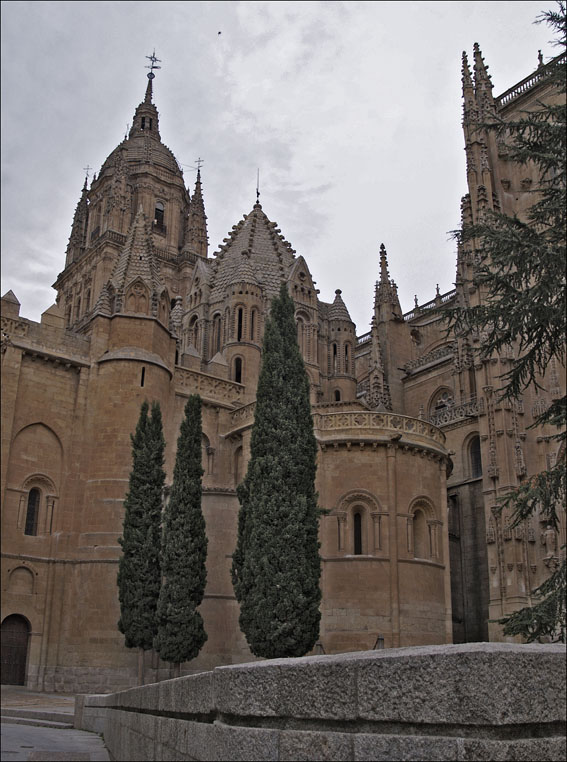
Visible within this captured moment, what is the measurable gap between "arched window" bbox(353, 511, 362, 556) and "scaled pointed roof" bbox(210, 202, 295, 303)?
55.0 feet

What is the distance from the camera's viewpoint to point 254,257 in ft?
146

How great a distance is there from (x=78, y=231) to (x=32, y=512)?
35491mm

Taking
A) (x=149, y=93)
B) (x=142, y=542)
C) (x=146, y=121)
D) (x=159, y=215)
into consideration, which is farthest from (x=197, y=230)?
(x=142, y=542)

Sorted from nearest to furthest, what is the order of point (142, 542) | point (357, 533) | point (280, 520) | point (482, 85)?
point (280, 520) < point (142, 542) < point (357, 533) < point (482, 85)

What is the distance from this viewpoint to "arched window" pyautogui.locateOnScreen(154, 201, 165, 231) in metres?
57.2

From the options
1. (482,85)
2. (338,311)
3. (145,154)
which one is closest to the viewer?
(482,85)

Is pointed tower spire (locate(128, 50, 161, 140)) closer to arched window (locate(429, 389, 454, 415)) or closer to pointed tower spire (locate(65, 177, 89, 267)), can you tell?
pointed tower spire (locate(65, 177, 89, 267))

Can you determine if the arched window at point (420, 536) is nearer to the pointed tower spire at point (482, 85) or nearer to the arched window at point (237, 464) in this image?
the arched window at point (237, 464)

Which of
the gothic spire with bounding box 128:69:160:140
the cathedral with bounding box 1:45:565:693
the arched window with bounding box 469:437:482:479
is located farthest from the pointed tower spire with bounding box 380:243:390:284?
the gothic spire with bounding box 128:69:160:140

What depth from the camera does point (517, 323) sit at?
44.8 ft

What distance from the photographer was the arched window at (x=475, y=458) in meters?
35.2

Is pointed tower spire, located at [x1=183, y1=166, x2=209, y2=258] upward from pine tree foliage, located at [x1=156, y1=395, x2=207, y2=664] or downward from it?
upward

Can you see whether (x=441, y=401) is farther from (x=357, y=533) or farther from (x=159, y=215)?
(x=159, y=215)

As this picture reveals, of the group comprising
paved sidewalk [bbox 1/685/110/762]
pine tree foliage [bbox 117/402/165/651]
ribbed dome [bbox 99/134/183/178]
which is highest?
ribbed dome [bbox 99/134/183/178]
